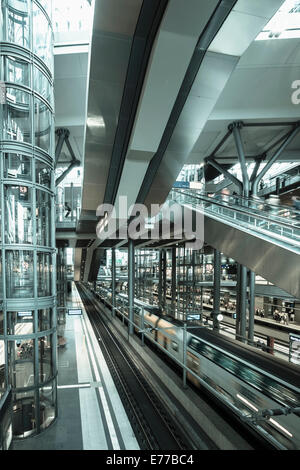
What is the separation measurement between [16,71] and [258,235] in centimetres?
647

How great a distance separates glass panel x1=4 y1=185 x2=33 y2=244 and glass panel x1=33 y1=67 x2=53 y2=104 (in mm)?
2118

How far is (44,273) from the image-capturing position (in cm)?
583

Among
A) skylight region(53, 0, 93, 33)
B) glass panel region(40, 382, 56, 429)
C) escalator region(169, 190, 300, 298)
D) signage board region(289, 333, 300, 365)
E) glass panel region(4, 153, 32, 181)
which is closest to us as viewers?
glass panel region(4, 153, 32, 181)

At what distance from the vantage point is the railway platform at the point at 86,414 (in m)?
5.06

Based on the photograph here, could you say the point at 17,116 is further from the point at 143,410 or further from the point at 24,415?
the point at 143,410

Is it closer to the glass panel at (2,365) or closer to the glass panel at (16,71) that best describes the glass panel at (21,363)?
the glass panel at (2,365)

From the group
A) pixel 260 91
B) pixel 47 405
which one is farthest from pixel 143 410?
pixel 260 91

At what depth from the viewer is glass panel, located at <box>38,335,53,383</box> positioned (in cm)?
556

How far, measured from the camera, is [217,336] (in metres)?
9.88

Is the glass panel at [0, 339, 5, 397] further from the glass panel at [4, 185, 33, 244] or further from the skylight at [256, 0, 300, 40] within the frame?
the skylight at [256, 0, 300, 40]

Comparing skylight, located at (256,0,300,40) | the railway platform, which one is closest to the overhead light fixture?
the railway platform

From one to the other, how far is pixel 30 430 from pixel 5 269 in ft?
10.1

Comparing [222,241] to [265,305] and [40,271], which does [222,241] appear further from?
[265,305]

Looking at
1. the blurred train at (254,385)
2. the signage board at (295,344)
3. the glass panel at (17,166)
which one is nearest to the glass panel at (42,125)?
the glass panel at (17,166)
